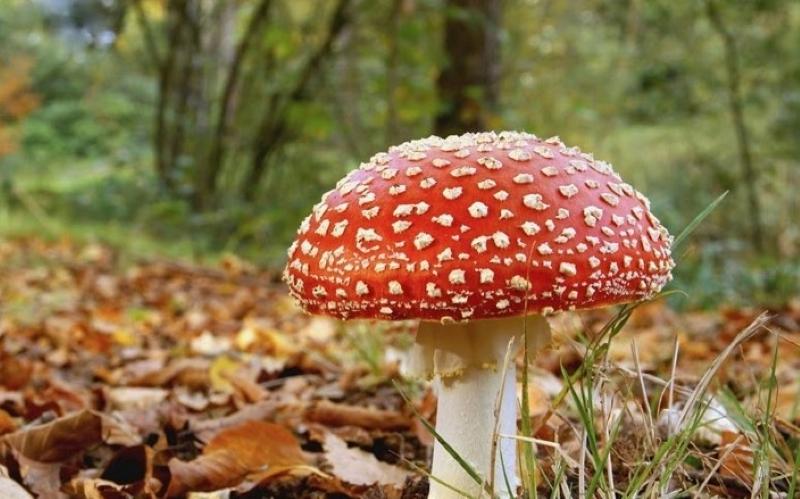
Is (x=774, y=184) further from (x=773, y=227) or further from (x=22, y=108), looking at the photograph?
(x=22, y=108)

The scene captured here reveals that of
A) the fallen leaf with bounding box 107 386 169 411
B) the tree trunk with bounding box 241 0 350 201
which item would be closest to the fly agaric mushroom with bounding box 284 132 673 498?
the fallen leaf with bounding box 107 386 169 411

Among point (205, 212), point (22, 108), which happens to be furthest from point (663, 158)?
point (22, 108)

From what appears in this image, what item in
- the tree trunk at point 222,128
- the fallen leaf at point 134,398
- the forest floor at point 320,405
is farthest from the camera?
the tree trunk at point 222,128

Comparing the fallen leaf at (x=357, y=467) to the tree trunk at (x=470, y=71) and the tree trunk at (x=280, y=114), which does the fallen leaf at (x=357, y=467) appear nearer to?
the tree trunk at (x=470, y=71)

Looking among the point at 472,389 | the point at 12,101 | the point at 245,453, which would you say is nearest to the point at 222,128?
the point at 12,101

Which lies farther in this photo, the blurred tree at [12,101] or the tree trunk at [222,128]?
the blurred tree at [12,101]

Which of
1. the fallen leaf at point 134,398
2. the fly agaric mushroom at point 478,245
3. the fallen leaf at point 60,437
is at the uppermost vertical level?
the fly agaric mushroom at point 478,245

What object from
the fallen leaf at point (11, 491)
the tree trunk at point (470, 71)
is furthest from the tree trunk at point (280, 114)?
the fallen leaf at point (11, 491)
